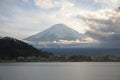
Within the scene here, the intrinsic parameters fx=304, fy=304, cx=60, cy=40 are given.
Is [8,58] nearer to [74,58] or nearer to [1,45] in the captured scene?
[1,45]

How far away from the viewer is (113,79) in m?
49.3

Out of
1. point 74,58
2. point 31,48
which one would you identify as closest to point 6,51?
point 31,48

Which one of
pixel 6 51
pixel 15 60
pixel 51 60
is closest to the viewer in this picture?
pixel 6 51

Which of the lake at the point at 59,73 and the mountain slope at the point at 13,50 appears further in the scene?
the mountain slope at the point at 13,50

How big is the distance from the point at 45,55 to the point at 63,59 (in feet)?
50.1

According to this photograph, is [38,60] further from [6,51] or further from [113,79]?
[113,79]

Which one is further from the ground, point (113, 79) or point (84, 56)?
point (84, 56)

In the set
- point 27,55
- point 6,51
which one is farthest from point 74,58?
point 6,51

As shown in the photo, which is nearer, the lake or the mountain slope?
the lake

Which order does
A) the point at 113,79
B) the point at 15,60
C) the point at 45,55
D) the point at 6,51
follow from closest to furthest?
the point at 113,79, the point at 6,51, the point at 15,60, the point at 45,55

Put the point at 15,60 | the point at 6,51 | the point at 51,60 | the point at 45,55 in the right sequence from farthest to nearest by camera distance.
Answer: the point at 51,60 < the point at 45,55 < the point at 15,60 < the point at 6,51

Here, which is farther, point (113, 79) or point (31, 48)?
point (31, 48)

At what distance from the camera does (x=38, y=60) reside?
124875mm

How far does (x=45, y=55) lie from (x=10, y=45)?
17865 mm
